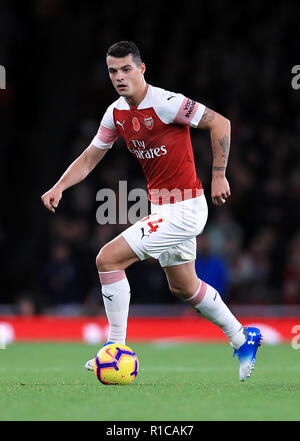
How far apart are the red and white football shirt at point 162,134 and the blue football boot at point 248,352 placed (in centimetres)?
112

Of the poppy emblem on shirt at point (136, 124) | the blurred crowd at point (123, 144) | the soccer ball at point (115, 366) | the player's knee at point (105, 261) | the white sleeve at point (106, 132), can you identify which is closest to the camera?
the soccer ball at point (115, 366)

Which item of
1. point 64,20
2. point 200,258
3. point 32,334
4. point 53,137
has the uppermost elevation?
point 64,20

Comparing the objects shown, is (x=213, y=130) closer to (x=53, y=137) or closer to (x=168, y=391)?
(x=168, y=391)

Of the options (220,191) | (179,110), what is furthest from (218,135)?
(220,191)

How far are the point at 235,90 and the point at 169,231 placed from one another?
9656 millimetres

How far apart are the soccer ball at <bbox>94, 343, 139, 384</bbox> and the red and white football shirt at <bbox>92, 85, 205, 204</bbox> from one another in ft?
3.71

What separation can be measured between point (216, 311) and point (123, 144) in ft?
29.8

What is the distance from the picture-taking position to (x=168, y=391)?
5980mm

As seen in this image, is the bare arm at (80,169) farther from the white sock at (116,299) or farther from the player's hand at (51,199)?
the white sock at (116,299)

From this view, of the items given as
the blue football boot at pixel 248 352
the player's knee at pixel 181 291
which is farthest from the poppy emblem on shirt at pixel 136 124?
the blue football boot at pixel 248 352

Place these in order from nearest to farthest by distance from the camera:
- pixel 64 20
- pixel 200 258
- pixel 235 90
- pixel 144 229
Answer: pixel 144 229 < pixel 200 258 < pixel 235 90 < pixel 64 20

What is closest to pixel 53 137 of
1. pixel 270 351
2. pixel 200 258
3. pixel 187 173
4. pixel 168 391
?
pixel 200 258

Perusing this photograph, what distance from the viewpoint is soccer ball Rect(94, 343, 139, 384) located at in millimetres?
6367

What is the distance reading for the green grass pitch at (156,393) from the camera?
4.95 m
